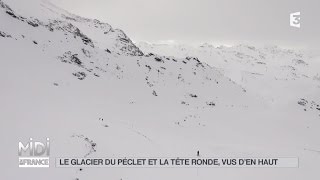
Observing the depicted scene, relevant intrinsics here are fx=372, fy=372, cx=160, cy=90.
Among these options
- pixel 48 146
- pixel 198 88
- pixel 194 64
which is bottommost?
pixel 48 146

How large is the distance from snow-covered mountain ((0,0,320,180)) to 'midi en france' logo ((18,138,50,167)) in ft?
1.71

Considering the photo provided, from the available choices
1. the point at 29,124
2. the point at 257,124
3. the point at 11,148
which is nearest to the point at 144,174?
the point at 11,148

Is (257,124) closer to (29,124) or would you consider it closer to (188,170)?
(188,170)

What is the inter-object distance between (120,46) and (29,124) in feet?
247

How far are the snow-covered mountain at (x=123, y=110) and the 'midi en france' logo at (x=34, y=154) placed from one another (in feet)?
1.71

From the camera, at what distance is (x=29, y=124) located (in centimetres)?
2997

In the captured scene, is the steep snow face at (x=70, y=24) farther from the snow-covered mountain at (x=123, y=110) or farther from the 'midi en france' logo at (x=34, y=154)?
Answer: the 'midi en france' logo at (x=34, y=154)

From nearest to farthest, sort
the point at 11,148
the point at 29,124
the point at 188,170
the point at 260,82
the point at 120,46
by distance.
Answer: the point at 11,148, the point at 188,170, the point at 29,124, the point at 120,46, the point at 260,82

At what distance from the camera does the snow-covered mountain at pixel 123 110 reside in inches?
1068

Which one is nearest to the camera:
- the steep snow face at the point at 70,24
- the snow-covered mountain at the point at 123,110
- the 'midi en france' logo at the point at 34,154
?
the 'midi en france' logo at the point at 34,154

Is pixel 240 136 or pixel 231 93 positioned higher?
pixel 231 93

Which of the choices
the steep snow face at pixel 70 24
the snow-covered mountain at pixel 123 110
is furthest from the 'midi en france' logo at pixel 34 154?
the steep snow face at pixel 70 24

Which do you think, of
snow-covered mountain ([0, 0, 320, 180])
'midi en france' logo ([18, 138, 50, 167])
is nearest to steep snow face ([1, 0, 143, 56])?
snow-covered mountain ([0, 0, 320, 180])

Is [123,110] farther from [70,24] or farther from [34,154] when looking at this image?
[70,24]
